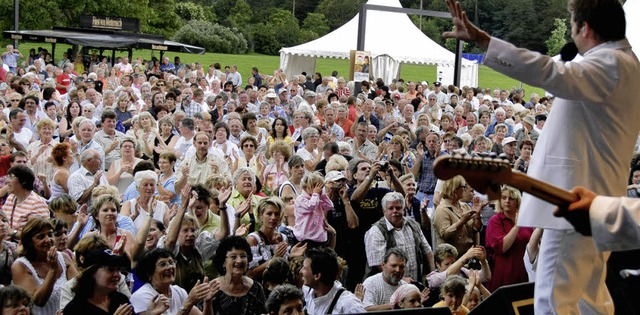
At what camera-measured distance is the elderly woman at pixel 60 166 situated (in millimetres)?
9969

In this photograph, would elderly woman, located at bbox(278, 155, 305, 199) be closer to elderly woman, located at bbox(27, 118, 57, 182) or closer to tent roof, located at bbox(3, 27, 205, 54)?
elderly woman, located at bbox(27, 118, 57, 182)

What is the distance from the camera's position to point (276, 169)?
11.2m

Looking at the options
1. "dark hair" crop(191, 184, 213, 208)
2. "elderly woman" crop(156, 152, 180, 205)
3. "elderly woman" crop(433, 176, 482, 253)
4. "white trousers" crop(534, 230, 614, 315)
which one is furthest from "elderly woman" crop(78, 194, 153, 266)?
"white trousers" crop(534, 230, 614, 315)

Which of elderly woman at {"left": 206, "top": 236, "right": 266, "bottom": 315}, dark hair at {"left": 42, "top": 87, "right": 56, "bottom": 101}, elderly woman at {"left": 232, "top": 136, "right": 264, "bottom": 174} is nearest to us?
elderly woman at {"left": 206, "top": 236, "right": 266, "bottom": 315}

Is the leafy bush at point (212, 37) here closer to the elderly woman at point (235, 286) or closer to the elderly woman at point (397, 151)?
the elderly woman at point (397, 151)

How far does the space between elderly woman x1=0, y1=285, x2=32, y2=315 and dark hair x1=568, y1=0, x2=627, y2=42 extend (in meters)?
3.72

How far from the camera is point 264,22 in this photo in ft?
290

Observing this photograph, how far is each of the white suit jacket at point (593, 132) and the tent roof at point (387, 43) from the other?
29143mm

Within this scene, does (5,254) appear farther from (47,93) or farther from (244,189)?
(47,93)

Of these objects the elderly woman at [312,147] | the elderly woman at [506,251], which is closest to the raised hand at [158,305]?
the elderly woman at [506,251]

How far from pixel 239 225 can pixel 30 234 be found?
7.25ft

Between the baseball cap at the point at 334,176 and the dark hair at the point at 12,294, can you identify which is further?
the baseball cap at the point at 334,176

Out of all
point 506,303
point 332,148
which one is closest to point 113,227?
point 506,303

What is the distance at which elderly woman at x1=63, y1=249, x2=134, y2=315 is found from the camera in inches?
247
